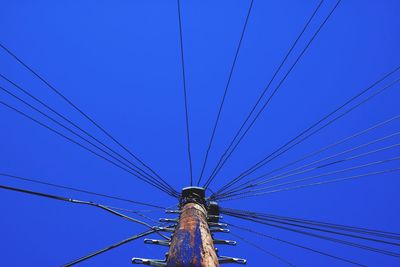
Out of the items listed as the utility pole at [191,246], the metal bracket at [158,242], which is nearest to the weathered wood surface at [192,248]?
the utility pole at [191,246]

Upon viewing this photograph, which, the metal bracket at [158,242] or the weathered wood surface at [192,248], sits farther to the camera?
the metal bracket at [158,242]

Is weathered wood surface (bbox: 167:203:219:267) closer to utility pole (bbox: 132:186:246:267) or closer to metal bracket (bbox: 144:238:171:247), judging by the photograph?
utility pole (bbox: 132:186:246:267)

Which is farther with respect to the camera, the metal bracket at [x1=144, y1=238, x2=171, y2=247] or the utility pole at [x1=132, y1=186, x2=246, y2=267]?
the metal bracket at [x1=144, y1=238, x2=171, y2=247]

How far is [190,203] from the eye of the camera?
584 cm

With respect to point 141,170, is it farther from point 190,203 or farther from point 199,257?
point 199,257

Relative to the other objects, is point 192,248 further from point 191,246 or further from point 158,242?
point 158,242

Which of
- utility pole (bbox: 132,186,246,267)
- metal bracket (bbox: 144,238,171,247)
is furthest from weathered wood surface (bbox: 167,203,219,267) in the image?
metal bracket (bbox: 144,238,171,247)

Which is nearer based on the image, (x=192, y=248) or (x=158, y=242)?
(x=192, y=248)

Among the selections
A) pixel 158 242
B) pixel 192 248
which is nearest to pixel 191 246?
pixel 192 248

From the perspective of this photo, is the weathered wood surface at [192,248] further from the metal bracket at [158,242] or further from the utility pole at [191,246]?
the metal bracket at [158,242]

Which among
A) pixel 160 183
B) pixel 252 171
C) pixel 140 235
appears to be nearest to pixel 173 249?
pixel 140 235

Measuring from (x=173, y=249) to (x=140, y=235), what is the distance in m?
2.20

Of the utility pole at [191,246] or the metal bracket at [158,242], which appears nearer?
the utility pole at [191,246]

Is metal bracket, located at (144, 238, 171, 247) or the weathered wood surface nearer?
the weathered wood surface
